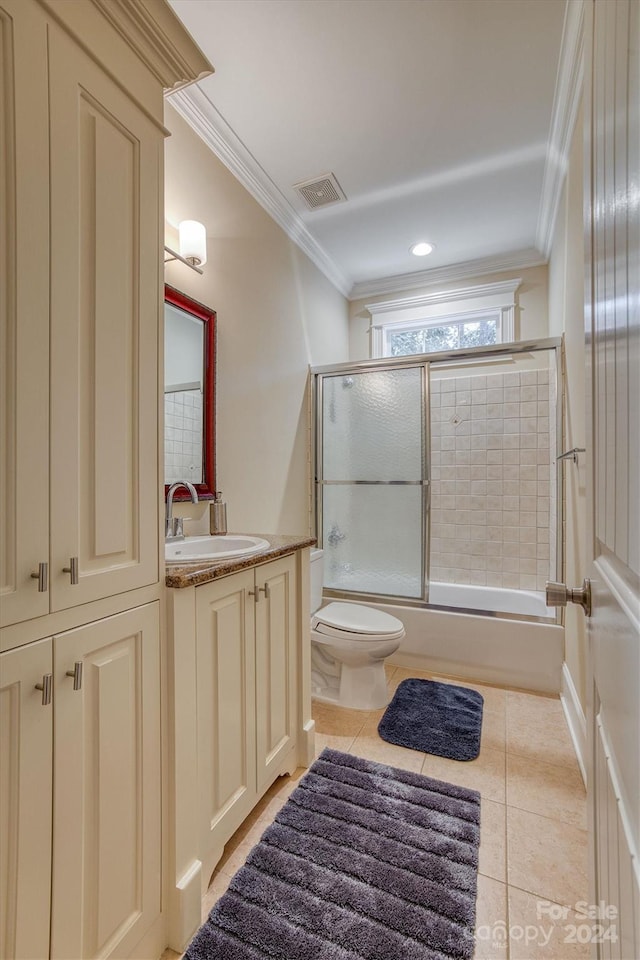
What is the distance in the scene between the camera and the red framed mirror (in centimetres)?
173

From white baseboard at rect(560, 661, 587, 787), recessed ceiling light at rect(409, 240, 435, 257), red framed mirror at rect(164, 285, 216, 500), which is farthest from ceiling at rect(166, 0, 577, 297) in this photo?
white baseboard at rect(560, 661, 587, 787)

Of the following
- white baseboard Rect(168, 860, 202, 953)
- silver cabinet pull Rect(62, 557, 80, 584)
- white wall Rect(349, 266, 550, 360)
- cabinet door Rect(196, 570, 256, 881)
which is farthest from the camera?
white wall Rect(349, 266, 550, 360)

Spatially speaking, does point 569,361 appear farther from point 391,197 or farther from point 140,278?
point 140,278

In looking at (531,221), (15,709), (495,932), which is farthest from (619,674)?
(531,221)

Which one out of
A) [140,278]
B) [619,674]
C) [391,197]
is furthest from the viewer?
[391,197]

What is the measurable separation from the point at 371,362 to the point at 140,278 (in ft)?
6.85

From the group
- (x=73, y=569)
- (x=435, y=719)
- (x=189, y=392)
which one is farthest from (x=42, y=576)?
(x=435, y=719)

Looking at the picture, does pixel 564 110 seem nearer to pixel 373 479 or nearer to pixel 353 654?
pixel 373 479

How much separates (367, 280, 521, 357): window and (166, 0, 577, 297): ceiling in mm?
486

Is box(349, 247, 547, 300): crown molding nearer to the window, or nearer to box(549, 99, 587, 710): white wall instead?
the window

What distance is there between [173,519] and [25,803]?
101 cm

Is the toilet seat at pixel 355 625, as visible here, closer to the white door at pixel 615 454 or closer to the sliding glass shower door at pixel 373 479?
the sliding glass shower door at pixel 373 479

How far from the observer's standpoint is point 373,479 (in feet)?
9.66

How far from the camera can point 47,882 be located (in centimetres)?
77
